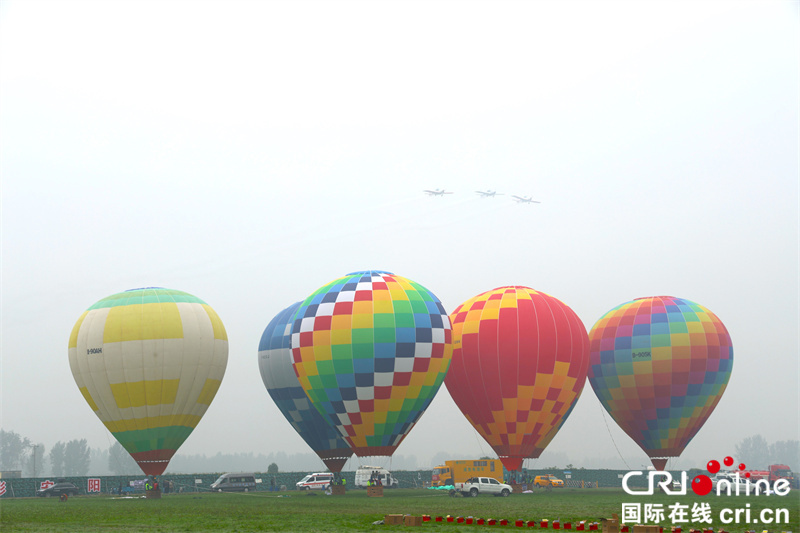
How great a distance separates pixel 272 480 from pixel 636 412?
26.0 meters

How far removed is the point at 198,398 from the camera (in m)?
48.9

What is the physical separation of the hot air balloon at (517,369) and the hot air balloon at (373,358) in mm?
3640

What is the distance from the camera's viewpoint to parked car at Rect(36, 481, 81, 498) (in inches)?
2128

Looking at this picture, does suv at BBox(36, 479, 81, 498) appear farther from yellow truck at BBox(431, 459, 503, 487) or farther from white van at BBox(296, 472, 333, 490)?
yellow truck at BBox(431, 459, 503, 487)

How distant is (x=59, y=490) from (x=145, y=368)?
13170 mm

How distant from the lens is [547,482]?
218ft

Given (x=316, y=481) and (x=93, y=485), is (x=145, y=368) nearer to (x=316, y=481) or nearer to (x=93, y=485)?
(x=93, y=485)

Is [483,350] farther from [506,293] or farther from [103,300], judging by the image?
[103,300]

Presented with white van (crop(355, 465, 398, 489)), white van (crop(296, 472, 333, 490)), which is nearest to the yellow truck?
white van (crop(355, 465, 398, 489))

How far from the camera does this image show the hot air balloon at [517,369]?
50.2 m

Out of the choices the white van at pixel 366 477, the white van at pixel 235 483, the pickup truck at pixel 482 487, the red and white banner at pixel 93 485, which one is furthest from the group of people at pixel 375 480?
the red and white banner at pixel 93 485

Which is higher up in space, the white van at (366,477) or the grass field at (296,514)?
the grass field at (296,514)

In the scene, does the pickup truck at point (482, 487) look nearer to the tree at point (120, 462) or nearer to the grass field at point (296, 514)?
the grass field at point (296, 514)

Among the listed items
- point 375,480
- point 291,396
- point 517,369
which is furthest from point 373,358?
point 291,396
